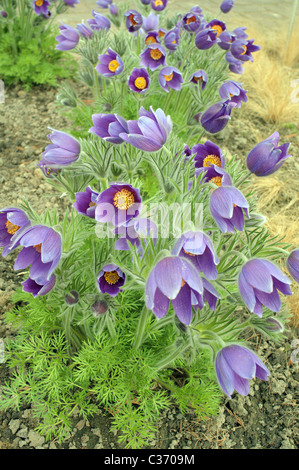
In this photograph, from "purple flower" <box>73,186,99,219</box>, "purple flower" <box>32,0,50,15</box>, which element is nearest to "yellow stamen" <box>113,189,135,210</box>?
"purple flower" <box>73,186,99,219</box>

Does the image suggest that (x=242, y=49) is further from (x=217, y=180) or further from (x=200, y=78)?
(x=217, y=180)

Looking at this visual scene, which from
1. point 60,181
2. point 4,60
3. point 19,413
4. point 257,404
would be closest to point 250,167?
point 60,181

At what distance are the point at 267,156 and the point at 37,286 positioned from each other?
88cm

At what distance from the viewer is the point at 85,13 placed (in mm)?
5457

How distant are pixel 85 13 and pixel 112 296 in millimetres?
5177

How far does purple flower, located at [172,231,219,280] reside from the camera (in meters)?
1.03

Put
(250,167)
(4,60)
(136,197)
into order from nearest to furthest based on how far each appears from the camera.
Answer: (136,197) < (250,167) < (4,60)

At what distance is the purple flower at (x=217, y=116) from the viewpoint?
1.71 metres

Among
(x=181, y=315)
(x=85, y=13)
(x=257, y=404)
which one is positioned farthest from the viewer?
(x=85, y=13)

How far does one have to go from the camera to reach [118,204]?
1.23 meters

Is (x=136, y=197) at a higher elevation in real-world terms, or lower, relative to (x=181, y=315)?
higher

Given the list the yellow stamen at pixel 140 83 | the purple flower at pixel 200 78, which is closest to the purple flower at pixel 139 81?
the yellow stamen at pixel 140 83

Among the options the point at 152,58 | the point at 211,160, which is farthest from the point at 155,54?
the point at 211,160
